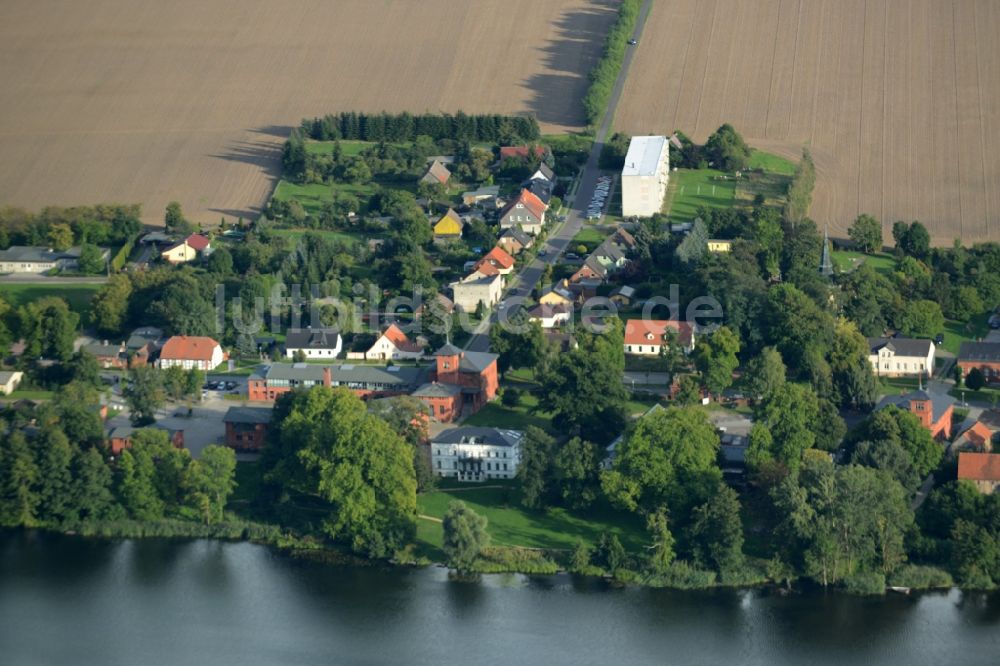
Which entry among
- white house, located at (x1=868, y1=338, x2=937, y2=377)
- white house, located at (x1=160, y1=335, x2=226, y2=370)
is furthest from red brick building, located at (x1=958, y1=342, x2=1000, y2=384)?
white house, located at (x1=160, y1=335, x2=226, y2=370)

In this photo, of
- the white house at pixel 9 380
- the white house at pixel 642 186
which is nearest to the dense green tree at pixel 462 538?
the white house at pixel 9 380

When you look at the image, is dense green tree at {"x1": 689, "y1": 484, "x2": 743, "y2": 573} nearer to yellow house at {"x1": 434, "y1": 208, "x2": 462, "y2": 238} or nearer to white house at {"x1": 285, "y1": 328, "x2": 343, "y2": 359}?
white house at {"x1": 285, "y1": 328, "x2": 343, "y2": 359}

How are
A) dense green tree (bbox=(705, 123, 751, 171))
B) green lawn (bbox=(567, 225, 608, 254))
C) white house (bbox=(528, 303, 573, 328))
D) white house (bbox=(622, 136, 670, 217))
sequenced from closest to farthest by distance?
white house (bbox=(528, 303, 573, 328)) < green lawn (bbox=(567, 225, 608, 254)) < white house (bbox=(622, 136, 670, 217)) < dense green tree (bbox=(705, 123, 751, 171))

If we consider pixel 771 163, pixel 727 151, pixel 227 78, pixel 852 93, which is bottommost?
pixel 771 163

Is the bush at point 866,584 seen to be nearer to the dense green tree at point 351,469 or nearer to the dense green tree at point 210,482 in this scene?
the dense green tree at point 351,469

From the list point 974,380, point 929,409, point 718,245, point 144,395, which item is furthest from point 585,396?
point 718,245

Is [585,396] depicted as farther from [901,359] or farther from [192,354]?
[192,354]

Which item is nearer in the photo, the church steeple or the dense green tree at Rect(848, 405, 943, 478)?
the dense green tree at Rect(848, 405, 943, 478)

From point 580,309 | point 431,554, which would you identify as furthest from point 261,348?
point 431,554
